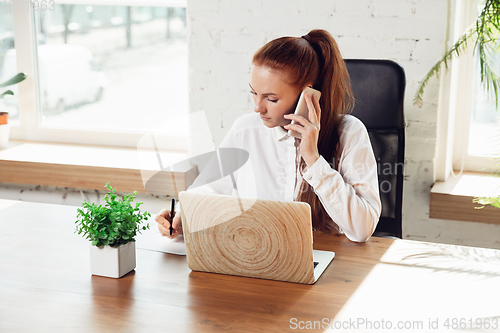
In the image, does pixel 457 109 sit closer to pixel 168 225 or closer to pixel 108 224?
pixel 168 225

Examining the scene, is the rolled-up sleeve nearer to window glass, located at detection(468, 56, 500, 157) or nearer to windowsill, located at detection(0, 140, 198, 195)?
windowsill, located at detection(0, 140, 198, 195)

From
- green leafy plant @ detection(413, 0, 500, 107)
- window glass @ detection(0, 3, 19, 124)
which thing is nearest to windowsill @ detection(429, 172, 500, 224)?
green leafy plant @ detection(413, 0, 500, 107)

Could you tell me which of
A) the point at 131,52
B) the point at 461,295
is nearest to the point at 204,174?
the point at 461,295

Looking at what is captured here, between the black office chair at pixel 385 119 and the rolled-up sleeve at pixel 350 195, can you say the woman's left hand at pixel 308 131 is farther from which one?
the black office chair at pixel 385 119

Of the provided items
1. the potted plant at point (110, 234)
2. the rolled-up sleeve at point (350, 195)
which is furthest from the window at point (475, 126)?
the potted plant at point (110, 234)

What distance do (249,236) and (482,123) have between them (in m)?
1.69

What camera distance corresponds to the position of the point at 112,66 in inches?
107

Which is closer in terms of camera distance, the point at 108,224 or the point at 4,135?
the point at 108,224

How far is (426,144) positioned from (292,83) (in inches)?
39.6

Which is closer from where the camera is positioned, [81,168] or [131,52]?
[81,168]

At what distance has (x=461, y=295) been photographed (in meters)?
0.99

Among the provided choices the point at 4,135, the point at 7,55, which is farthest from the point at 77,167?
the point at 7,55

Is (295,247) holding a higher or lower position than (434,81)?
lower

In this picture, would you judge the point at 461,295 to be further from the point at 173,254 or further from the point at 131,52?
the point at 131,52
